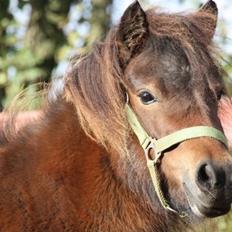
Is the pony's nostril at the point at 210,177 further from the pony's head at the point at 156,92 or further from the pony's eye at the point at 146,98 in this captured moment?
the pony's eye at the point at 146,98

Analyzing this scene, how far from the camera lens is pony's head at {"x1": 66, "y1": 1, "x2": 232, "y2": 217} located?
318 centimetres

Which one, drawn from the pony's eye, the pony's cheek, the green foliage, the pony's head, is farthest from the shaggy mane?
the green foliage

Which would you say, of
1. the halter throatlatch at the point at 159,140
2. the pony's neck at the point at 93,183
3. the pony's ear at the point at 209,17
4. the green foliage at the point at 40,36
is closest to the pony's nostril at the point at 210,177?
the halter throatlatch at the point at 159,140

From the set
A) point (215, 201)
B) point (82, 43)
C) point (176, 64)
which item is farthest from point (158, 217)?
point (82, 43)

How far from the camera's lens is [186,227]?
11.8ft

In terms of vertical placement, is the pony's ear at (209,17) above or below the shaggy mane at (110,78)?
below

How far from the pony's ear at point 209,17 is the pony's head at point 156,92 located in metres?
0.06

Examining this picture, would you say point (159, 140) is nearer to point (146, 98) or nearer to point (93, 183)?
point (146, 98)

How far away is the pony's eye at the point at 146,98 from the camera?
10.8 ft

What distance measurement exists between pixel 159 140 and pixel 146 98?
21 cm

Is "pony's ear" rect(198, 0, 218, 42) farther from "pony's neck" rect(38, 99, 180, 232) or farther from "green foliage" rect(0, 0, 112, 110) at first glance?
"green foliage" rect(0, 0, 112, 110)

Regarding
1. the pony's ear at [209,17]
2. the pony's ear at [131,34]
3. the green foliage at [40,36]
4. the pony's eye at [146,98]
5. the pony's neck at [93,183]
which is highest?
the pony's ear at [131,34]

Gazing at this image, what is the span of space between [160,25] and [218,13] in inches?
19.2

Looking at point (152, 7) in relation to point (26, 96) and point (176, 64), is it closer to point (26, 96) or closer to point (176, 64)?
point (176, 64)
